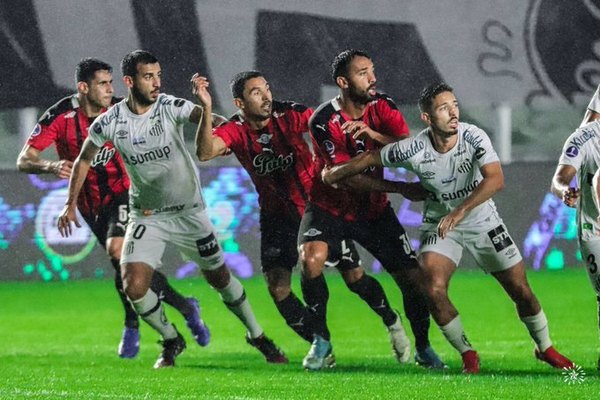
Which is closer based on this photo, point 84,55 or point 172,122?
point 172,122

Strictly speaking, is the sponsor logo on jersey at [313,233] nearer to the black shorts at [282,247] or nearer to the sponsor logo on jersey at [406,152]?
the black shorts at [282,247]

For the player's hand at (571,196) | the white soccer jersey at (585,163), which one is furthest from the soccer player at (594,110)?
the player's hand at (571,196)

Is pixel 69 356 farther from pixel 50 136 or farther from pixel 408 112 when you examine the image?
pixel 408 112

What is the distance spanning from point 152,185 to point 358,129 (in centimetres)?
151

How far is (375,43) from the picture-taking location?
17.8 metres

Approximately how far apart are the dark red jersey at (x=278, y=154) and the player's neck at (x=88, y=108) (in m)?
1.51

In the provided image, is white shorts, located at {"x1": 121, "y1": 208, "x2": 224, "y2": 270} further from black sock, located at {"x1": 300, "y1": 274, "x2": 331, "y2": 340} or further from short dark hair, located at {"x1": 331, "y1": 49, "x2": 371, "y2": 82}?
short dark hair, located at {"x1": 331, "y1": 49, "x2": 371, "y2": 82}

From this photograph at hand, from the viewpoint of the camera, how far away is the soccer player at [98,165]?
10.8 m

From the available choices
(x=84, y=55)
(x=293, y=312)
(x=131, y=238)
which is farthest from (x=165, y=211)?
(x=84, y=55)

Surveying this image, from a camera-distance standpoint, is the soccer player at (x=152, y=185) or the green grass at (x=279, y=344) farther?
the soccer player at (x=152, y=185)

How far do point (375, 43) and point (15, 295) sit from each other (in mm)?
5259

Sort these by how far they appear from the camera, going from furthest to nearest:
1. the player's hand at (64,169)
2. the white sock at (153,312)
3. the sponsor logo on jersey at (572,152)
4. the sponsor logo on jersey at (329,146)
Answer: the player's hand at (64,169) < the white sock at (153,312) < the sponsor logo on jersey at (329,146) < the sponsor logo on jersey at (572,152)

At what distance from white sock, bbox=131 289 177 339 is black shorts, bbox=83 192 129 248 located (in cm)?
91

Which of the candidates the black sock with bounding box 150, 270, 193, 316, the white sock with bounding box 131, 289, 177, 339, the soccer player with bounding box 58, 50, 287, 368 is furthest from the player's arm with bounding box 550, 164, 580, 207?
the black sock with bounding box 150, 270, 193, 316
